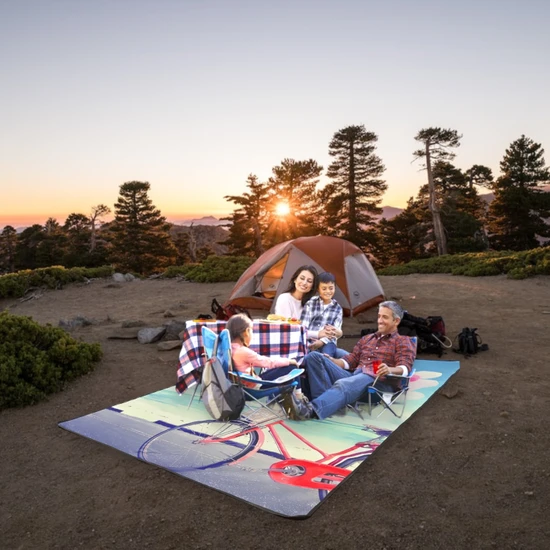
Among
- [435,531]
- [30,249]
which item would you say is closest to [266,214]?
[30,249]

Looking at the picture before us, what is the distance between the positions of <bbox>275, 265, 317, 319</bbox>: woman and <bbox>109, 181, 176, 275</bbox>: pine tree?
33.1m

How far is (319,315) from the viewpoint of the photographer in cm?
529

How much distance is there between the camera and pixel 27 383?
497cm

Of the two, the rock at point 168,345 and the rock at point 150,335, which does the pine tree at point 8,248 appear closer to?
the rock at point 150,335

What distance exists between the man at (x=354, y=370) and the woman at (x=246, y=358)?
0.24 metres

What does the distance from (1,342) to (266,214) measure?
101 feet

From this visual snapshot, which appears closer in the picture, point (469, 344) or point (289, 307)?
point (289, 307)

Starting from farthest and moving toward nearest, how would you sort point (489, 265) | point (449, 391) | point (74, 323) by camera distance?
point (489, 265) < point (74, 323) < point (449, 391)

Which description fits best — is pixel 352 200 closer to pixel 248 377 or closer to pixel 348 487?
pixel 248 377

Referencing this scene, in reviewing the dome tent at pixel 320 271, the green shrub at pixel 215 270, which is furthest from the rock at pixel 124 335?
the green shrub at pixel 215 270

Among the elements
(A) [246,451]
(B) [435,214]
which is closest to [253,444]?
(A) [246,451]

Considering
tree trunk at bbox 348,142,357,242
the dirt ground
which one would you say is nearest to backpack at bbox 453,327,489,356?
the dirt ground

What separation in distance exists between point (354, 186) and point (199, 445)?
3057 centimetres

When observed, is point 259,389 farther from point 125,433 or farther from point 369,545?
Answer: point 369,545
